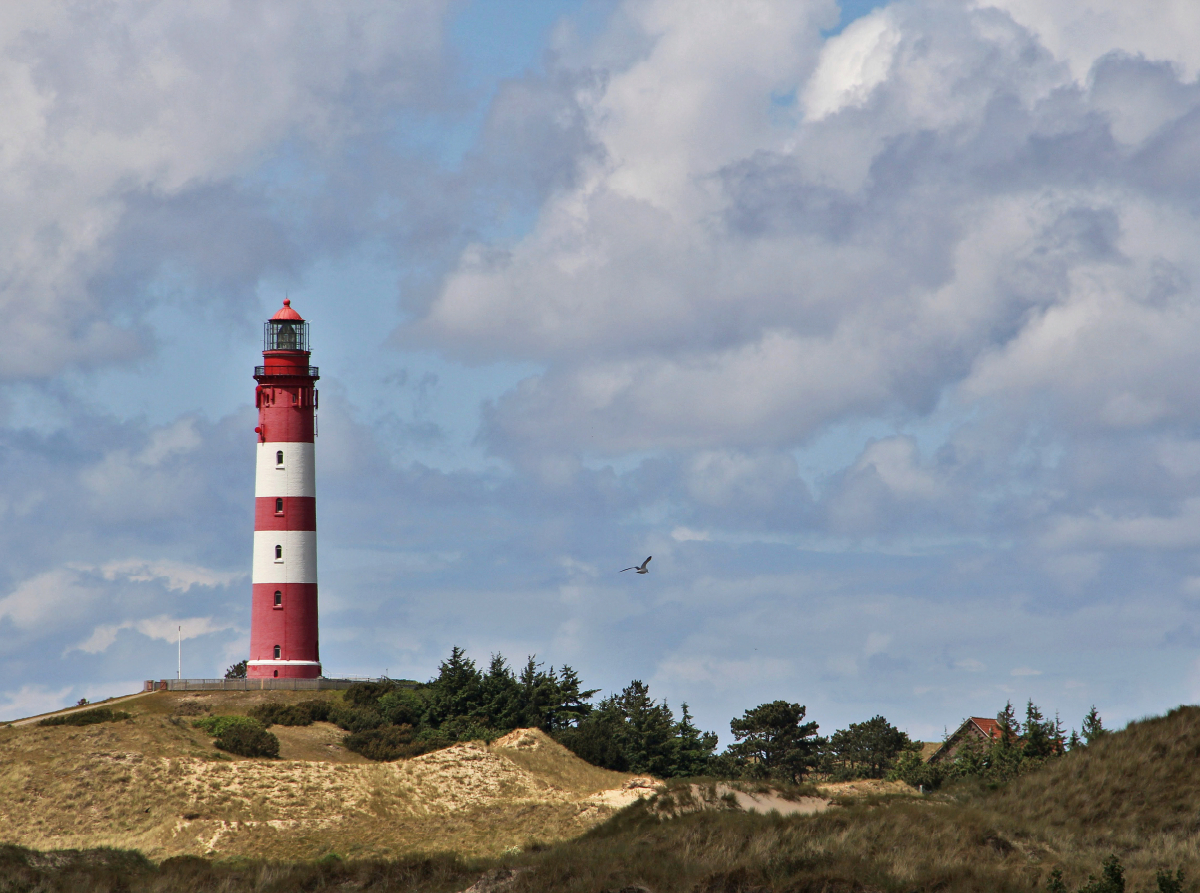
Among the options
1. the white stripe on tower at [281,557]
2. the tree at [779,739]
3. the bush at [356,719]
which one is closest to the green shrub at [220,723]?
the bush at [356,719]

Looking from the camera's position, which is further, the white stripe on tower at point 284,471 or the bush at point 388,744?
the white stripe on tower at point 284,471

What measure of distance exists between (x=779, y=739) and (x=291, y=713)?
26.5 m

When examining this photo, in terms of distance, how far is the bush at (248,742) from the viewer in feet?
182

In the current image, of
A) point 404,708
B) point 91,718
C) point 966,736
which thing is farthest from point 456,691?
point 966,736

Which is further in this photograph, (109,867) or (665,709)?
(665,709)

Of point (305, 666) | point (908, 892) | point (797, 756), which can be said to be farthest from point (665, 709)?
point (908, 892)

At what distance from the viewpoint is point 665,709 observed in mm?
69625

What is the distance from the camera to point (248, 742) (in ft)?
184

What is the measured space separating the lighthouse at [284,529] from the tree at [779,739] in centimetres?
2416

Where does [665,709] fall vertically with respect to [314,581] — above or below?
below

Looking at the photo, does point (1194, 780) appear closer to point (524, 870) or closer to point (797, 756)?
point (524, 870)

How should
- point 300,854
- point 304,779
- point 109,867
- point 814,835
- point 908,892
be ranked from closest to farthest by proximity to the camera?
point 908,892, point 814,835, point 109,867, point 300,854, point 304,779

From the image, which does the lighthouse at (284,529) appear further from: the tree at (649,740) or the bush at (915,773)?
the bush at (915,773)

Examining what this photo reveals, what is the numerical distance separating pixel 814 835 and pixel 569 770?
2353cm
